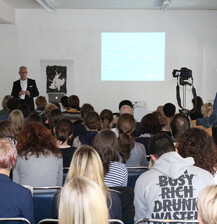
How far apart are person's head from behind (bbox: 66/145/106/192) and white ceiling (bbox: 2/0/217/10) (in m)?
6.82

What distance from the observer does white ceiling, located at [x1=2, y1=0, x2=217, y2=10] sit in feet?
27.4

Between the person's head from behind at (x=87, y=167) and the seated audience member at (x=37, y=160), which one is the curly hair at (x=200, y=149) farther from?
the seated audience member at (x=37, y=160)

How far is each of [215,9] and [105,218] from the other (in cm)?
902

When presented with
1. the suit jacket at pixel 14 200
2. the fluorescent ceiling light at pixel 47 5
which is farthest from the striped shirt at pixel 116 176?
the fluorescent ceiling light at pixel 47 5

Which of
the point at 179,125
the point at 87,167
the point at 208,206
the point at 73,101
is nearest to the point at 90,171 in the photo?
the point at 87,167

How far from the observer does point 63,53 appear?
373 inches

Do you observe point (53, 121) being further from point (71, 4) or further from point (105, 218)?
point (71, 4)

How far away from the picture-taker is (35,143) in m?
3.06

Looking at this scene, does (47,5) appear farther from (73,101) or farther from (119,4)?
(73,101)

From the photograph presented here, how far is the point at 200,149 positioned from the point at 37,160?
4.46 ft

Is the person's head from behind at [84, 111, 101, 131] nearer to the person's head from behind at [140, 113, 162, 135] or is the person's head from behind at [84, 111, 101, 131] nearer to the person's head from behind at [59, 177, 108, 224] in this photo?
the person's head from behind at [140, 113, 162, 135]

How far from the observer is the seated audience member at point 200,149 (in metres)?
2.60

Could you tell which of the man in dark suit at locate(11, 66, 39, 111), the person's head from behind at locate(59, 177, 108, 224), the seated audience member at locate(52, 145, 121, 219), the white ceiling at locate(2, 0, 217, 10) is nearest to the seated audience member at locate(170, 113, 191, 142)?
the seated audience member at locate(52, 145, 121, 219)

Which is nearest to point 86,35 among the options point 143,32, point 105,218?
point 143,32
